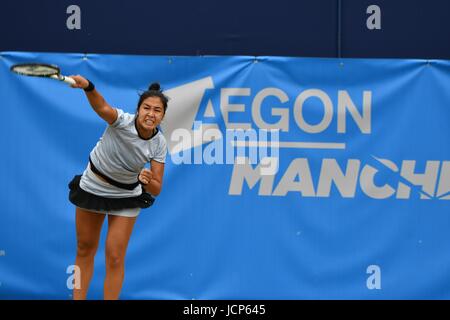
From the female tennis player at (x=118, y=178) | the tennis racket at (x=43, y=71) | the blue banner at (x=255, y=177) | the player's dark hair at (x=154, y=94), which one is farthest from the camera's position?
the blue banner at (x=255, y=177)

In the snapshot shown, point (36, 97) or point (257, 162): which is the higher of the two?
point (36, 97)

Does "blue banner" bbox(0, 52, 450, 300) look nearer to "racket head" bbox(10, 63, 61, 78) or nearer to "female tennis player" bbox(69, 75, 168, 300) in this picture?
"female tennis player" bbox(69, 75, 168, 300)

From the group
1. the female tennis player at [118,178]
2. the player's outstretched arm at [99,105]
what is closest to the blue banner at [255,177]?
the female tennis player at [118,178]

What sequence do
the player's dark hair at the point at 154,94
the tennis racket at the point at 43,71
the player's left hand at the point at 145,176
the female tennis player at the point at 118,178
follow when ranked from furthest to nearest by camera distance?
1. the player's dark hair at the point at 154,94
2. the female tennis player at the point at 118,178
3. the player's left hand at the point at 145,176
4. the tennis racket at the point at 43,71

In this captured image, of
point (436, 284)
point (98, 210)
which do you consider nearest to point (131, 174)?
point (98, 210)

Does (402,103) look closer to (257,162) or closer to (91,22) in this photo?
(257,162)

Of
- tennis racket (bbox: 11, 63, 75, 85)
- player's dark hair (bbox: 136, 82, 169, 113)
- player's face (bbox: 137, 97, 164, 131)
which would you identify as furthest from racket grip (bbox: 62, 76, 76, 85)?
player's dark hair (bbox: 136, 82, 169, 113)

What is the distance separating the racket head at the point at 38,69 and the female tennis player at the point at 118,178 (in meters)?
0.51

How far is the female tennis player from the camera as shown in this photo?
7.93m

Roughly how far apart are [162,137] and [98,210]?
73cm

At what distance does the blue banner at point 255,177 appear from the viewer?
28.3 feet

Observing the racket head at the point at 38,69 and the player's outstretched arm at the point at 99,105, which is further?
the player's outstretched arm at the point at 99,105

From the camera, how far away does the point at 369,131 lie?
8703 mm

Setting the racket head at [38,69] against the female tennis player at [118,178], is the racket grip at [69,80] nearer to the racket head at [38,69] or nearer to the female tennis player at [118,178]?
the racket head at [38,69]
